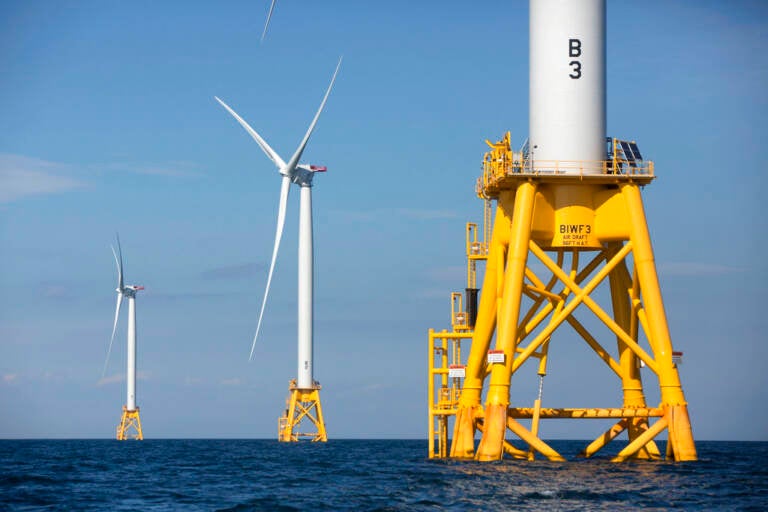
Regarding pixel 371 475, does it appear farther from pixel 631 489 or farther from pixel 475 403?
pixel 631 489

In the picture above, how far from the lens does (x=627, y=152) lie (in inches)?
2362

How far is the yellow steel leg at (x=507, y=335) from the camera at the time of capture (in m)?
55.5

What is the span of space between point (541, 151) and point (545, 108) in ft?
6.79

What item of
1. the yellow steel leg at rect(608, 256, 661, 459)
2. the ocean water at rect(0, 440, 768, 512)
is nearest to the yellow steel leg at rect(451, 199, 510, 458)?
the ocean water at rect(0, 440, 768, 512)

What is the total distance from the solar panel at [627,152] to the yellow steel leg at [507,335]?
5796 mm

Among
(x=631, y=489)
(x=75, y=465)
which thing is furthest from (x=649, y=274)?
(x=75, y=465)

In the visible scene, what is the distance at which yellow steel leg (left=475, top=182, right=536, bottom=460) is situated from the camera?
55.5 m

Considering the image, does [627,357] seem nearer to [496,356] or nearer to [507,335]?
[507,335]

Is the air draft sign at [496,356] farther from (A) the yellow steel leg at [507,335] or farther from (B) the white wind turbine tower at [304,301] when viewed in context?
(B) the white wind turbine tower at [304,301]

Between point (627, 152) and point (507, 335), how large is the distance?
11208 millimetres

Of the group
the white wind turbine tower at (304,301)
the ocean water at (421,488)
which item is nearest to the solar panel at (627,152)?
the ocean water at (421,488)

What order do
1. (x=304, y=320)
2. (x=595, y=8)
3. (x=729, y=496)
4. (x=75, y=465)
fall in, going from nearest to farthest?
(x=729, y=496), (x=595, y=8), (x=75, y=465), (x=304, y=320)

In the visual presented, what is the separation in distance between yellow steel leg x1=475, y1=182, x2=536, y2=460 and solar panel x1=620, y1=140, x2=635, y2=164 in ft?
19.0

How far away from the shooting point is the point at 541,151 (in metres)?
60.0
